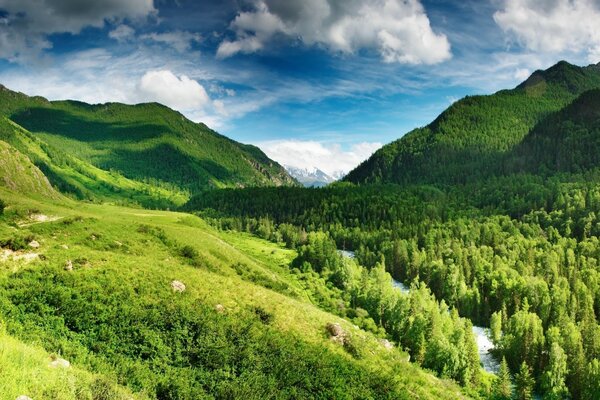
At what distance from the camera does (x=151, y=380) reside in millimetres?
50000

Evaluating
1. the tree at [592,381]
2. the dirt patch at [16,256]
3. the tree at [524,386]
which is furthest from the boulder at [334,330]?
the tree at [592,381]

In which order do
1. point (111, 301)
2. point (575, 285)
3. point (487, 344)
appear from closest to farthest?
point (111, 301), point (487, 344), point (575, 285)

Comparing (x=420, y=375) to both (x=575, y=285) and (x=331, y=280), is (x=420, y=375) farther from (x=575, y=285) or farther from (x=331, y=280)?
(x=575, y=285)

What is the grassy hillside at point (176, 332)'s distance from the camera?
166 feet

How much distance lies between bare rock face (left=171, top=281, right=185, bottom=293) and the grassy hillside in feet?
1.68

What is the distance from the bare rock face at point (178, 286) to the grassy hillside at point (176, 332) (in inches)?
20.2

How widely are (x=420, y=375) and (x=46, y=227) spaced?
81235mm

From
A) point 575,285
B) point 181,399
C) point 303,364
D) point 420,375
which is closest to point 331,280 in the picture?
point 575,285

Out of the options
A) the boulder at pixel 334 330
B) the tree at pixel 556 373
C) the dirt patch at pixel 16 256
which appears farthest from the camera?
the tree at pixel 556 373

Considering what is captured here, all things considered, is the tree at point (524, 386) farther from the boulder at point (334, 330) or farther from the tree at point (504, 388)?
the boulder at point (334, 330)

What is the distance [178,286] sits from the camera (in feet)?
228

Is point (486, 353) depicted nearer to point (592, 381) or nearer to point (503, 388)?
point (503, 388)

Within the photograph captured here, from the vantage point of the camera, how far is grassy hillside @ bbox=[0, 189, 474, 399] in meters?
50.5

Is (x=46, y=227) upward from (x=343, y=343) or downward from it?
upward
